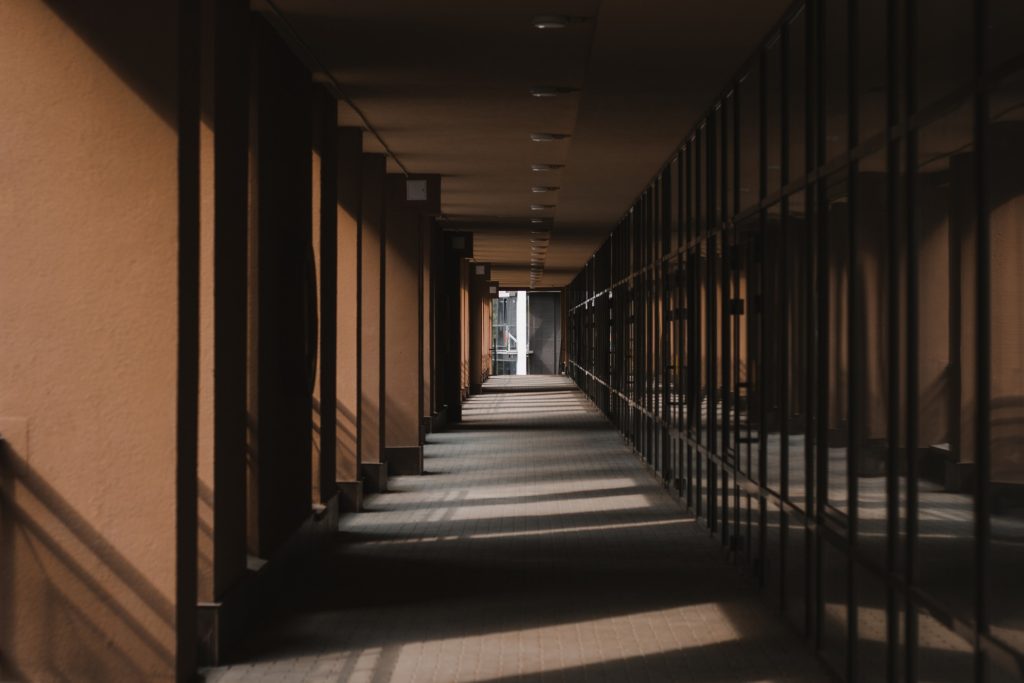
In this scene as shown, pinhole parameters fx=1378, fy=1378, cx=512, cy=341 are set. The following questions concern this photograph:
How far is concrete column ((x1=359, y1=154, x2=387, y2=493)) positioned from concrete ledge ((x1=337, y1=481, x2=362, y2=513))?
1218 millimetres

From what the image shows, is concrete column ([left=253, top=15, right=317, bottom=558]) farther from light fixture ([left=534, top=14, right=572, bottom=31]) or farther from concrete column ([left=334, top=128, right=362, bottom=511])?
concrete column ([left=334, top=128, right=362, bottom=511])

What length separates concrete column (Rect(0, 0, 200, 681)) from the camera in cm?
559

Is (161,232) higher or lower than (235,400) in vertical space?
higher

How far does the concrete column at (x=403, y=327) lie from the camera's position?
14719 mm

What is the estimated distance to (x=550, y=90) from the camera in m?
9.66

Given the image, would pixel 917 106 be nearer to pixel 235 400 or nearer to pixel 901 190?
pixel 901 190

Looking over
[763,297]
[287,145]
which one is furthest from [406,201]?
[763,297]

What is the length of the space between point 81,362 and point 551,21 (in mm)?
3339

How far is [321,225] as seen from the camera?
381 inches

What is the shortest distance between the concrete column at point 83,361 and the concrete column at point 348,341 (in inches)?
228

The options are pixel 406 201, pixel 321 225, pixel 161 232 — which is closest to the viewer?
pixel 161 232

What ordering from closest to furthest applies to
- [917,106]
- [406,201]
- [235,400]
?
[917,106]
[235,400]
[406,201]

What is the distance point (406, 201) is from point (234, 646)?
820cm

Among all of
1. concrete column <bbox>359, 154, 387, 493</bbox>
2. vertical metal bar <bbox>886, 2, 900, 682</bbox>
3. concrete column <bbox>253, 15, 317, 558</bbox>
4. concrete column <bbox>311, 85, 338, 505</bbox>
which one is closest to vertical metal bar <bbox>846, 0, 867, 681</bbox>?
vertical metal bar <bbox>886, 2, 900, 682</bbox>
